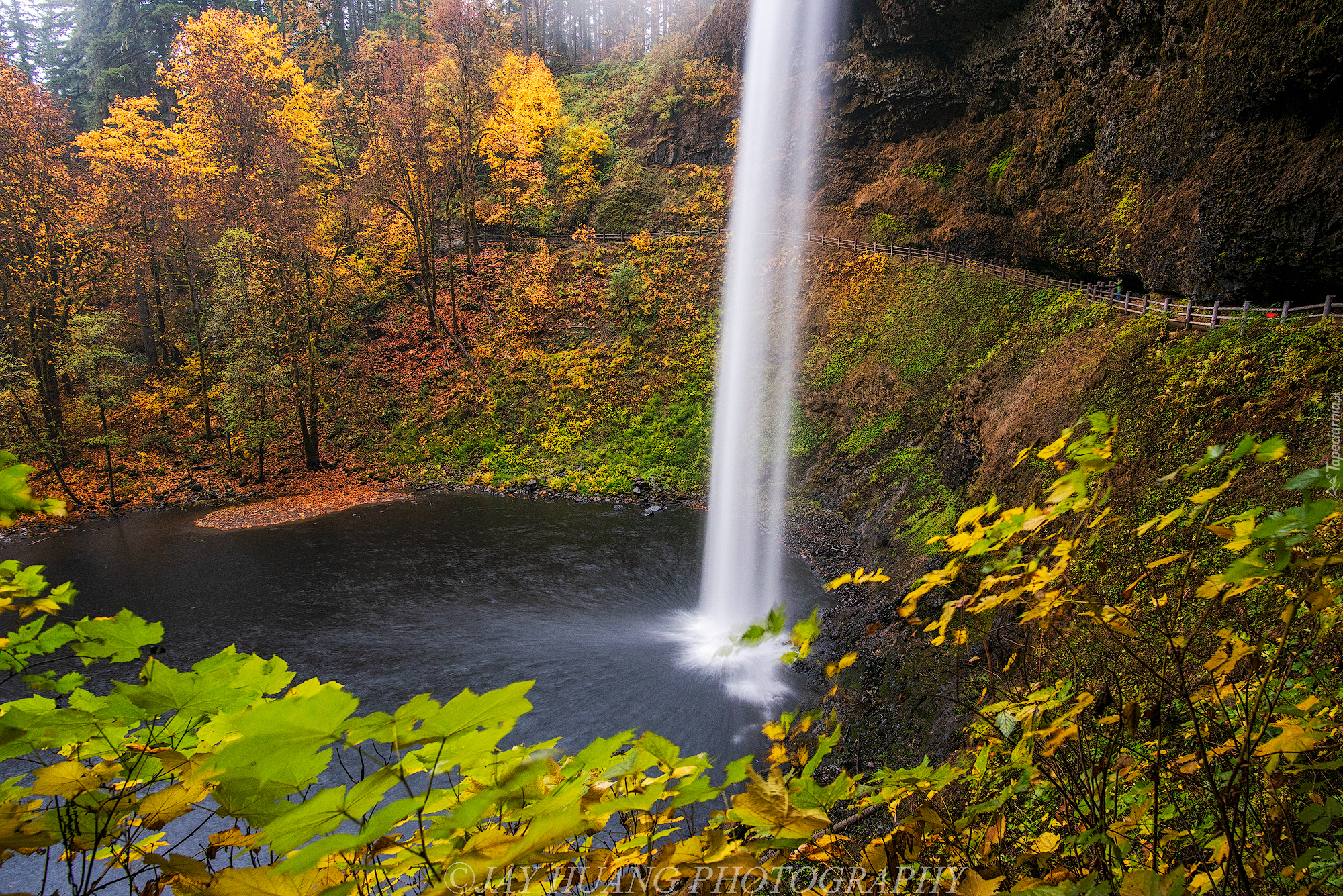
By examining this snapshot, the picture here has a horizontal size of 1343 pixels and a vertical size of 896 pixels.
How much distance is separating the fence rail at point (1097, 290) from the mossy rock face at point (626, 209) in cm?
46

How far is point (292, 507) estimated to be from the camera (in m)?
15.8

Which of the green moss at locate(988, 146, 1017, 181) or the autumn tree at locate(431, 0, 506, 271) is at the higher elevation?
the autumn tree at locate(431, 0, 506, 271)

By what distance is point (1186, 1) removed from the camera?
8.85 m

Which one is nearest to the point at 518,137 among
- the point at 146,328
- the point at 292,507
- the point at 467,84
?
the point at 467,84

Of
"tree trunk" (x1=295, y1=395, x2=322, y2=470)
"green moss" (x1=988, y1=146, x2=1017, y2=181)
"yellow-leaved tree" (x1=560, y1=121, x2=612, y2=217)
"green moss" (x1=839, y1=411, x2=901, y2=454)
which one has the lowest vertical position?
"tree trunk" (x1=295, y1=395, x2=322, y2=470)

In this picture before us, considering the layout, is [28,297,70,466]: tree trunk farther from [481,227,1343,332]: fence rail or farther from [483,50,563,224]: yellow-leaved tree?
[481,227,1343,332]: fence rail

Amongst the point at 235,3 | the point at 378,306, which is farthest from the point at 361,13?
the point at 378,306

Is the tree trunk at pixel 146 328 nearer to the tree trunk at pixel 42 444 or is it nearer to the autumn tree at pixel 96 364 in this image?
the autumn tree at pixel 96 364

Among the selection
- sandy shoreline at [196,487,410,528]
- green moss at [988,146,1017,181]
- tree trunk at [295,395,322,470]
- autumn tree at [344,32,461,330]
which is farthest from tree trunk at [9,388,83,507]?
green moss at [988,146,1017,181]

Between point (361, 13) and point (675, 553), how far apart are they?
4342 centimetres

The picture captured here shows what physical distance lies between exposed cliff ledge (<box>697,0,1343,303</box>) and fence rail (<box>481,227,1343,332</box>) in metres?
0.36

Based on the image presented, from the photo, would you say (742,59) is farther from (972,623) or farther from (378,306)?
(972,623)

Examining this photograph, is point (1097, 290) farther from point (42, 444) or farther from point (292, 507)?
point (42, 444)

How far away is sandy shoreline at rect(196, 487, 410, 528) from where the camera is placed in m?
14.7
